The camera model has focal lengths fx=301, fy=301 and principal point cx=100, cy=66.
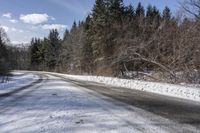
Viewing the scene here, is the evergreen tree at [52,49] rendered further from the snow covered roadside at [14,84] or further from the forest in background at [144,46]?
the snow covered roadside at [14,84]

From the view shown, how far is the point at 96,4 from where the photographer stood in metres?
50.2

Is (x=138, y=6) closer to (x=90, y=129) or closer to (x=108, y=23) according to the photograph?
(x=108, y=23)

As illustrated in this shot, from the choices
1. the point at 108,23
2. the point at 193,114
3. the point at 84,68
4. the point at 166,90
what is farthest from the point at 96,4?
the point at 193,114

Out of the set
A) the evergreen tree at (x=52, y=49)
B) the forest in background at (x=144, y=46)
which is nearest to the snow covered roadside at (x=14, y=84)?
the forest in background at (x=144, y=46)

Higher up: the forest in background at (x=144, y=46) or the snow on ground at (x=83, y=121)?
the forest in background at (x=144, y=46)

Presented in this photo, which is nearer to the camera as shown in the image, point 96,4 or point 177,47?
point 177,47

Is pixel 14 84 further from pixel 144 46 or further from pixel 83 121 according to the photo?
pixel 83 121

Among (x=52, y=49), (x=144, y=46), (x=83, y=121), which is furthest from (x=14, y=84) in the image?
(x=52, y=49)

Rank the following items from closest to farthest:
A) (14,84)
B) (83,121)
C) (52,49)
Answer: (83,121), (14,84), (52,49)

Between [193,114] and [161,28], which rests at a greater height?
[161,28]

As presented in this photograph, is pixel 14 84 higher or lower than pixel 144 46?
lower

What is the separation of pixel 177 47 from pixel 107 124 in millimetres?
21036

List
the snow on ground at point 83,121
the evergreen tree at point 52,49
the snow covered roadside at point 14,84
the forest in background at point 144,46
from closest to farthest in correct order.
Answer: the snow on ground at point 83,121 → the snow covered roadside at point 14,84 → the forest in background at point 144,46 → the evergreen tree at point 52,49

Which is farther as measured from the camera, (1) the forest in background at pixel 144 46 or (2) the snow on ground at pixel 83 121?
(1) the forest in background at pixel 144 46
